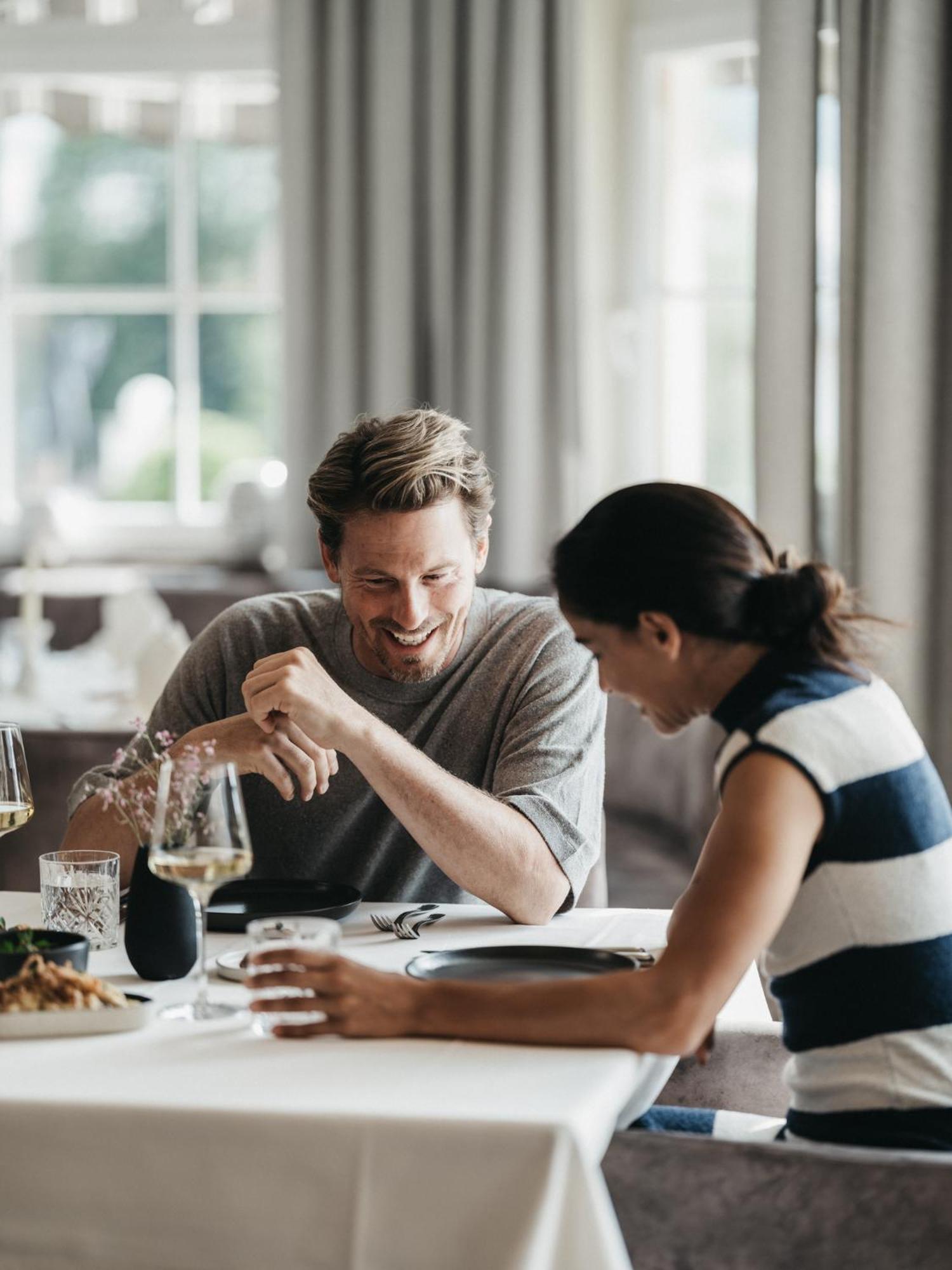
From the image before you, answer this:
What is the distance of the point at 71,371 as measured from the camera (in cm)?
549

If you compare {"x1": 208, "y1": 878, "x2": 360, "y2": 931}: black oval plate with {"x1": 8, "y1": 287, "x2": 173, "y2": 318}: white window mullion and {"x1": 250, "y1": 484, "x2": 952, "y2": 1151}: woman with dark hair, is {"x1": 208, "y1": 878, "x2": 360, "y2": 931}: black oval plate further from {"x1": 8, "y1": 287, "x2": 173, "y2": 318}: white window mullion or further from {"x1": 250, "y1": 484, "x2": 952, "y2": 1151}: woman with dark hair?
{"x1": 8, "y1": 287, "x2": 173, "y2": 318}: white window mullion

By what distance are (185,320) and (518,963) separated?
428cm

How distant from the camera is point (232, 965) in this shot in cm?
154

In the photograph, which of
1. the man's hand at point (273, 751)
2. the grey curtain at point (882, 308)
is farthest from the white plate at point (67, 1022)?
the grey curtain at point (882, 308)

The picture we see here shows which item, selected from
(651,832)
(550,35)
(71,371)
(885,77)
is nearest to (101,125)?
(71,371)

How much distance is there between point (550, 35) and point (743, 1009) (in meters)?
3.43

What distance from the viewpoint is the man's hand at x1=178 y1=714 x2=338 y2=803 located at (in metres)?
1.82

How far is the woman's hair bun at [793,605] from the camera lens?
1.42 meters

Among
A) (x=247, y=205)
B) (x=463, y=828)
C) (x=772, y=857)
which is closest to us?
(x=772, y=857)

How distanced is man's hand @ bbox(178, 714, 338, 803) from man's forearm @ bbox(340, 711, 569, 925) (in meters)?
0.04

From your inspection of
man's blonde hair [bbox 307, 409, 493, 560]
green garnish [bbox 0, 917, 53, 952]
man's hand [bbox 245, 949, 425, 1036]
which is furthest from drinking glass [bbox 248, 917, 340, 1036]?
man's blonde hair [bbox 307, 409, 493, 560]

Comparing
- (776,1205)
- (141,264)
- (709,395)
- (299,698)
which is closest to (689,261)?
(709,395)

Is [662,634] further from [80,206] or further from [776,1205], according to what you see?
[80,206]

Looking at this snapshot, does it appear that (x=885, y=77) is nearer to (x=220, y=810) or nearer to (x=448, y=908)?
(x=448, y=908)
